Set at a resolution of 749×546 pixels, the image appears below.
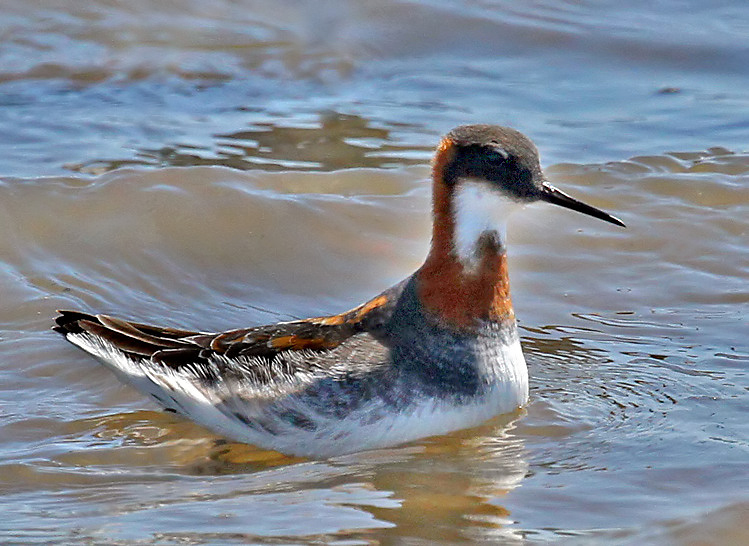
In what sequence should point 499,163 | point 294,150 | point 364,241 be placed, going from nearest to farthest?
point 499,163 < point 364,241 < point 294,150

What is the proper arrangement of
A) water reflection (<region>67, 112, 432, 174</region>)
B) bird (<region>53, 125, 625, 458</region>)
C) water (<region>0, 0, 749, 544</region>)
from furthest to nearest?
1. water reflection (<region>67, 112, 432, 174</region>)
2. bird (<region>53, 125, 625, 458</region>)
3. water (<region>0, 0, 749, 544</region>)

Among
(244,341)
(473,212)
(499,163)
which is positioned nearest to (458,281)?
(473,212)

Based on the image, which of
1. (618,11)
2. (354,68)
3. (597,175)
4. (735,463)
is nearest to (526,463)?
(735,463)

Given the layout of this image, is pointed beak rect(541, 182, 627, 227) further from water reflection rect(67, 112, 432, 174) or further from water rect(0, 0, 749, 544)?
water reflection rect(67, 112, 432, 174)

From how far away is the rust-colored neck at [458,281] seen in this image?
6.95 metres

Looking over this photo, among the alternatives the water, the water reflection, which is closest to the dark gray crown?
the water

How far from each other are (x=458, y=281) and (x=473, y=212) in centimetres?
41

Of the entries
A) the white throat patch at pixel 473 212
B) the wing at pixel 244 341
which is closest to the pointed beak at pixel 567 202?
the white throat patch at pixel 473 212

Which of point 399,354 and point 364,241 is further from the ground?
point 364,241

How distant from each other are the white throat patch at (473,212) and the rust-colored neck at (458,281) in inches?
1.2

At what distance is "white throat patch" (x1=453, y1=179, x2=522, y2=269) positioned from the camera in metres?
6.95

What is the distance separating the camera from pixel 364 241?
988 cm

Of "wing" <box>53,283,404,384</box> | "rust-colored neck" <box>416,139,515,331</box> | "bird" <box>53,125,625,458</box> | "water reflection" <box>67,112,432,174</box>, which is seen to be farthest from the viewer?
"water reflection" <box>67,112,432,174</box>

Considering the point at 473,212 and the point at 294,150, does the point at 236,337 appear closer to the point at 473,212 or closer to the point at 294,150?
the point at 473,212
